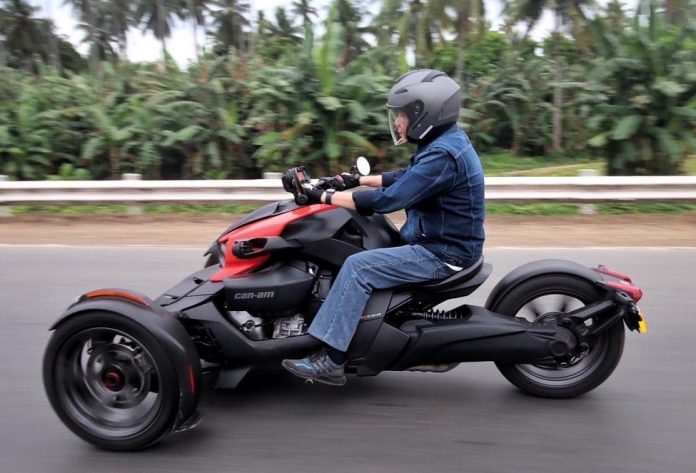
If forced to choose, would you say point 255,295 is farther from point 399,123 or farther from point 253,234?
point 399,123

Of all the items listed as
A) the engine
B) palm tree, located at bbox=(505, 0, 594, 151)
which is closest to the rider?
the engine

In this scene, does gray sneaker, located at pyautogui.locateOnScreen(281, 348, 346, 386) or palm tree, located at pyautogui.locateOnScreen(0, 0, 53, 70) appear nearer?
gray sneaker, located at pyautogui.locateOnScreen(281, 348, 346, 386)

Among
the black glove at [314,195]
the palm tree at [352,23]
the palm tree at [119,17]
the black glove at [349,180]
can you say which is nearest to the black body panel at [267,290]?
the black glove at [314,195]

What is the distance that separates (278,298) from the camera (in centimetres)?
Answer: 371

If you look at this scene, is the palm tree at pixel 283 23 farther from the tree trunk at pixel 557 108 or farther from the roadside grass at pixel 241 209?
the roadside grass at pixel 241 209

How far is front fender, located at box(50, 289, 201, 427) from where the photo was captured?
3.40 metres

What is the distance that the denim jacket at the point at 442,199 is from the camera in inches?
143

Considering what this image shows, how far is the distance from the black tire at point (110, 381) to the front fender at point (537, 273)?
5.81ft

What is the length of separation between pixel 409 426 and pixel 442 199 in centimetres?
117

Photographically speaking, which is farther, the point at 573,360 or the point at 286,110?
the point at 286,110

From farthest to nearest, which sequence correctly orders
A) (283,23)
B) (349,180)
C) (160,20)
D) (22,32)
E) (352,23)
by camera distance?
(283,23) → (160,20) → (22,32) → (352,23) → (349,180)

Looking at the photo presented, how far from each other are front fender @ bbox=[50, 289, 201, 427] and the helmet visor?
146cm

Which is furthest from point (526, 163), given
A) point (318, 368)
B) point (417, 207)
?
point (318, 368)

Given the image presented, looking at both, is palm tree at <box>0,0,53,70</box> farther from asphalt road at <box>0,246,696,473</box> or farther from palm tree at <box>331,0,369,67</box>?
asphalt road at <box>0,246,696,473</box>
